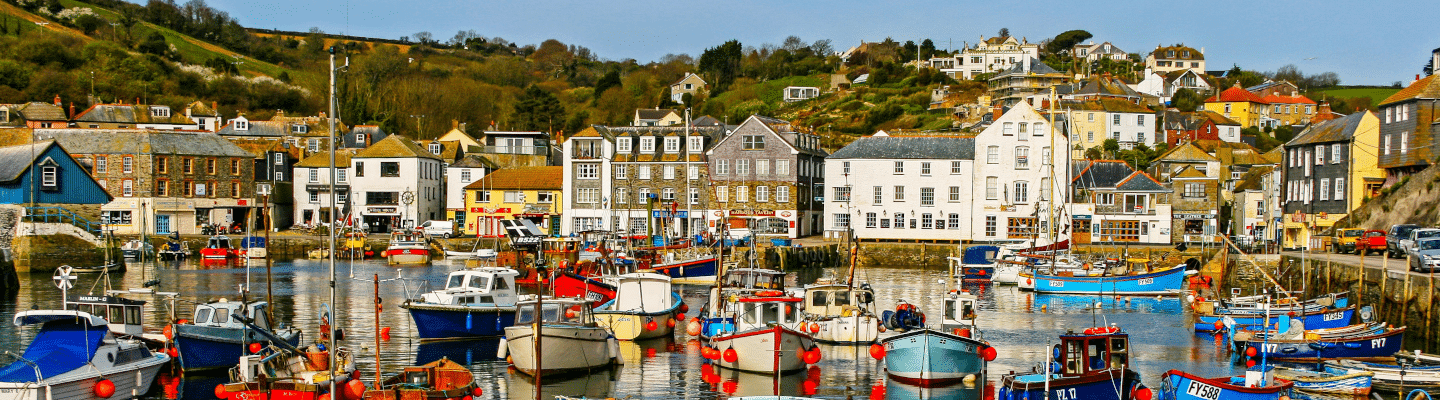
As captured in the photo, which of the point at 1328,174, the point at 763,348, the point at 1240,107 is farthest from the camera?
the point at 1240,107

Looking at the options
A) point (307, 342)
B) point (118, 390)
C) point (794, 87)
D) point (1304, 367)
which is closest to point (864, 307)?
point (1304, 367)

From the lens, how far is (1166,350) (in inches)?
1394

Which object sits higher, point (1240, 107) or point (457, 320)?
point (1240, 107)

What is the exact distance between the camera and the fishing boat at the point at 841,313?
33.8m

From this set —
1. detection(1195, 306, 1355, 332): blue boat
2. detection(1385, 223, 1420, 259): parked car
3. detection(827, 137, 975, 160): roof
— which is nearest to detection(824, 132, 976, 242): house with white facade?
detection(827, 137, 975, 160): roof

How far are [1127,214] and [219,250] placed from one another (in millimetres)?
53834

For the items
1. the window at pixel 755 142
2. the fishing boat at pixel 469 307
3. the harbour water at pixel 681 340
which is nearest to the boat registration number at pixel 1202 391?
the harbour water at pixel 681 340

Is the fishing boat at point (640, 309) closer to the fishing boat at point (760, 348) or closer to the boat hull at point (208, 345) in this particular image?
the fishing boat at point (760, 348)

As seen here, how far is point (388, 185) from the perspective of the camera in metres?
88.7

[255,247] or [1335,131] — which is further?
[255,247]

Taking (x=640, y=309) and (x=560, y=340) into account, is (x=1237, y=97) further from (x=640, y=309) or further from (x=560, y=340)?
(x=560, y=340)

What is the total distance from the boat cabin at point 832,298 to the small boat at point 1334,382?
11.6m

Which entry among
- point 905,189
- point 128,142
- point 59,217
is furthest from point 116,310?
point 128,142

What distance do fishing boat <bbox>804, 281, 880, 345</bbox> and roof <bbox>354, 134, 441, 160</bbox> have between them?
59.6 meters
